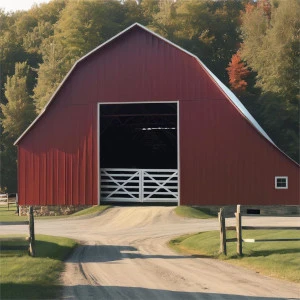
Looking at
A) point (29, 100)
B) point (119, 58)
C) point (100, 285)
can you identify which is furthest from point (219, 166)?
point (29, 100)

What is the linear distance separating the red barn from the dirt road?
8.04 m

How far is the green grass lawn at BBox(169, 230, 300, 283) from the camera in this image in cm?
1416

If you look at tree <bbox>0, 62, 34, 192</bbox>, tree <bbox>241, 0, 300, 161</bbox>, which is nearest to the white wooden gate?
tree <bbox>241, 0, 300, 161</bbox>

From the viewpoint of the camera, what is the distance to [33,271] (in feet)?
44.8

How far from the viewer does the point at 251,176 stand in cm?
3181

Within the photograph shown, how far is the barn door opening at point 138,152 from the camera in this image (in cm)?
3325

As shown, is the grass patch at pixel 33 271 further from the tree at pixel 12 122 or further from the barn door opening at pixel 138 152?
the tree at pixel 12 122

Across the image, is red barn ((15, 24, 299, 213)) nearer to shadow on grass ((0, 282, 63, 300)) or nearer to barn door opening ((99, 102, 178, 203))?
barn door opening ((99, 102, 178, 203))

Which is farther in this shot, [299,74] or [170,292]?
[299,74]

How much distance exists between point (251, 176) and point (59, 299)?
22.1m

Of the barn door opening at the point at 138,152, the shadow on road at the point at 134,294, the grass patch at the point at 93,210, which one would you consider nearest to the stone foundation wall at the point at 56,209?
the grass patch at the point at 93,210

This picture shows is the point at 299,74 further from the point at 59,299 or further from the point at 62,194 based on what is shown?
the point at 59,299

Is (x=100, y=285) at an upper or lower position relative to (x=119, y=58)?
lower

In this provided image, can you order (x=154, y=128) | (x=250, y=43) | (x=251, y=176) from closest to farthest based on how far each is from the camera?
(x=251, y=176) < (x=154, y=128) < (x=250, y=43)
